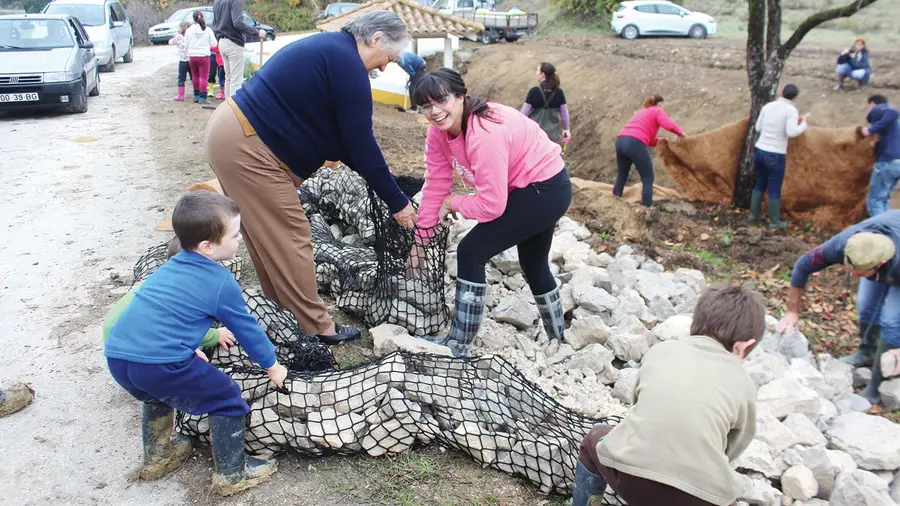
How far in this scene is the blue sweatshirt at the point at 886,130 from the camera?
266 inches

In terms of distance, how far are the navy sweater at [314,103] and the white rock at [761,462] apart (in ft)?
6.90

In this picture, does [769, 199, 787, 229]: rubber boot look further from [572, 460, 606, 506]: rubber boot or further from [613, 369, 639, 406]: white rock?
[572, 460, 606, 506]: rubber boot

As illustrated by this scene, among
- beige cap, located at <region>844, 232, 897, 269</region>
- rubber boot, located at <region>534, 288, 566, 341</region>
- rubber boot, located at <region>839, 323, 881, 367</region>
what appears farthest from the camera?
rubber boot, located at <region>839, 323, 881, 367</region>

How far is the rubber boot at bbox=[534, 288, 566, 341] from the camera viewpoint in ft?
12.2

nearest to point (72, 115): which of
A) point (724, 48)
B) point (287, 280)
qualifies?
point (287, 280)

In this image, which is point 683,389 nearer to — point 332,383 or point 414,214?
point 332,383

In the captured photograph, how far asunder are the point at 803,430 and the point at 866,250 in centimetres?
110

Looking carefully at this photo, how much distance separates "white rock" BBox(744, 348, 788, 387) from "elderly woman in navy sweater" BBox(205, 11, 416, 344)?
2.33 m

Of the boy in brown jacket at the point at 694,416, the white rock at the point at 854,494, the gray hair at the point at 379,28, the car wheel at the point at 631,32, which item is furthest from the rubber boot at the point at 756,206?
the car wheel at the point at 631,32

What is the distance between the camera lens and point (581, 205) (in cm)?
754

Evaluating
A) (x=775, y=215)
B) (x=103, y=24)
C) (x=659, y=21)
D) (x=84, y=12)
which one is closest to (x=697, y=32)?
(x=659, y=21)

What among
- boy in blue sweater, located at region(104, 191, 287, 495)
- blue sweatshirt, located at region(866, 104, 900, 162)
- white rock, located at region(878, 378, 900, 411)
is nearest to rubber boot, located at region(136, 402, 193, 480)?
boy in blue sweater, located at region(104, 191, 287, 495)

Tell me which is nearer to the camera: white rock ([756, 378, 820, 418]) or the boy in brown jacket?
the boy in brown jacket

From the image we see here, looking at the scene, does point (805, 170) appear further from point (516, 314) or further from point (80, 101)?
point (80, 101)
